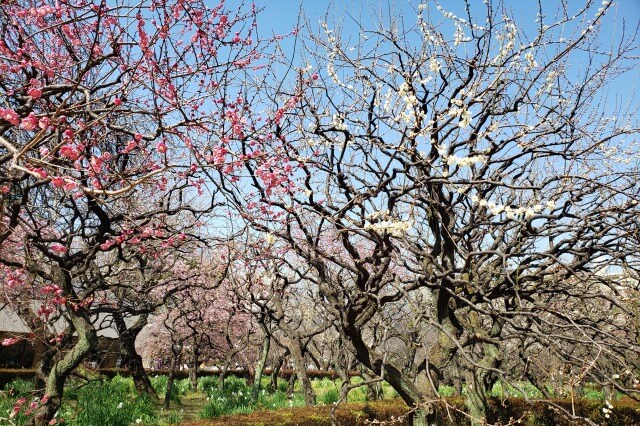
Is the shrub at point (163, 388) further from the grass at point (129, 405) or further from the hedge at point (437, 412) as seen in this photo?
the hedge at point (437, 412)

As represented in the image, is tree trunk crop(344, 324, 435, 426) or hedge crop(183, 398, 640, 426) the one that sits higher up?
tree trunk crop(344, 324, 435, 426)

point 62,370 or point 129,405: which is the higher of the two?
point 62,370

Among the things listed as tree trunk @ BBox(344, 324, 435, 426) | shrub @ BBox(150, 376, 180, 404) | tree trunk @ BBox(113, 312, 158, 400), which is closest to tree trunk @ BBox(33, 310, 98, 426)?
tree trunk @ BBox(344, 324, 435, 426)

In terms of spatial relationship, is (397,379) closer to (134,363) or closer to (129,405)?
(129,405)

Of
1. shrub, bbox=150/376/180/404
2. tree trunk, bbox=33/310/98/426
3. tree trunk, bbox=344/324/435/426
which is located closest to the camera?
tree trunk, bbox=344/324/435/426

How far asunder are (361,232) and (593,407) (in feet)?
29.0

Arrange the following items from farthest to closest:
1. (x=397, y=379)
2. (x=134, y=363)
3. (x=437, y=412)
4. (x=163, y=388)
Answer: (x=163, y=388) → (x=134, y=363) → (x=437, y=412) → (x=397, y=379)

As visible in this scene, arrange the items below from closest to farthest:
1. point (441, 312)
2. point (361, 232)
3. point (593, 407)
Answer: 1. point (361, 232)
2. point (441, 312)
3. point (593, 407)

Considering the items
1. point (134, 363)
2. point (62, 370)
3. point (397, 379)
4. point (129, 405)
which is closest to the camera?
point (397, 379)

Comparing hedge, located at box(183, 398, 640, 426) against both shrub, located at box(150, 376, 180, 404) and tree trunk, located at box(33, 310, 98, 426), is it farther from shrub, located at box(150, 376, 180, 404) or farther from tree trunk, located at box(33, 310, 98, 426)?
shrub, located at box(150, 376, 180, 404)

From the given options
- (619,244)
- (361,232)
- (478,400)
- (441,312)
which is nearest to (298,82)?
(361,232)

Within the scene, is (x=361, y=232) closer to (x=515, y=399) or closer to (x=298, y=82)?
(x=298, y=82)

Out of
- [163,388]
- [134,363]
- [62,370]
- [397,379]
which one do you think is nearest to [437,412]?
[397,379]

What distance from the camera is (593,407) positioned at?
11000 mm
